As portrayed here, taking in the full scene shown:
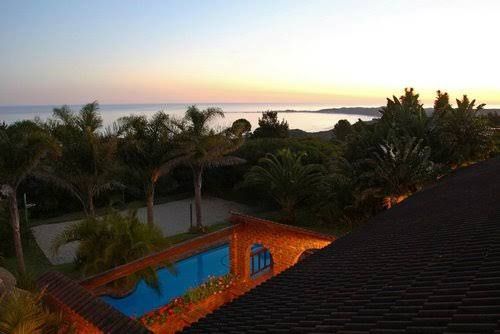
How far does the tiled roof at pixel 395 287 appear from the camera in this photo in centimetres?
283

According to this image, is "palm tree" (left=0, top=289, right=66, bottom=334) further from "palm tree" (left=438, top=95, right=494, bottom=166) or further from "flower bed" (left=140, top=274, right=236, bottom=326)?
"palm tree" (left=438, top=95, right=494, bottom=166)

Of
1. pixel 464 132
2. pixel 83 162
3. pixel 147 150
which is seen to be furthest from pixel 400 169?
pixel 83 162

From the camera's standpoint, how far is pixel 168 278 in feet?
52.7

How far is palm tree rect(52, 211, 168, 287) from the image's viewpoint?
1320 cm

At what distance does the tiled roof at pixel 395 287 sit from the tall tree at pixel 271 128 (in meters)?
31.0

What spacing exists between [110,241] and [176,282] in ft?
12.6

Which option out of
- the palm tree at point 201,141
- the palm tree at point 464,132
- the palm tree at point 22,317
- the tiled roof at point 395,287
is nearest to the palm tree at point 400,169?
the palm tree at point 464,132

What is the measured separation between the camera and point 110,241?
13234mm

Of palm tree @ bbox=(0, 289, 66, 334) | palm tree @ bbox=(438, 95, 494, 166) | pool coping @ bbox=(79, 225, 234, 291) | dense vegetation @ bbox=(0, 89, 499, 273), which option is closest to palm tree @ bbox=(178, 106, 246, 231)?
dense vegetation @ bbox=(0, 89, 499, 273)

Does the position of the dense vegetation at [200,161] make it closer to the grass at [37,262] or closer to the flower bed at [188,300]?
the grass at [37,262]

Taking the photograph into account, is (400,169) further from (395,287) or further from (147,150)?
(395,287)

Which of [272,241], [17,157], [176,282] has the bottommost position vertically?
[176,282]

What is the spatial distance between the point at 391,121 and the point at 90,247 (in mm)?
16136

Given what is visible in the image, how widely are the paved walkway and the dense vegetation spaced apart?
169 centimetres
